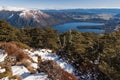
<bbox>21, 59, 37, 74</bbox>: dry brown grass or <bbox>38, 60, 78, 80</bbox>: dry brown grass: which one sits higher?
<bbox>38, 60, 78, 80</bbox>: dry brown grass

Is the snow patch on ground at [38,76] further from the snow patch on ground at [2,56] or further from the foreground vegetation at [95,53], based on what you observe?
the foreground vegetation at [95,53]

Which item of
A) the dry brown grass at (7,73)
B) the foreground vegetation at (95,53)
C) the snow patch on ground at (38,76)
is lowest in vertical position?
the foreground vegetation at (95,53)

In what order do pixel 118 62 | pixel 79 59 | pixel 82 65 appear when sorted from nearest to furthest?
pixel 118 62 < pixel 82 65 < pixel 79 59

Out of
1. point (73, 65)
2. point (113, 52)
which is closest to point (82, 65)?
point (73, 65)

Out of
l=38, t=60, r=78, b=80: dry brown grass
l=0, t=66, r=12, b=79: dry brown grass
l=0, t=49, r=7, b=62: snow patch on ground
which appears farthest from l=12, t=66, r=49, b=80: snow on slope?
l=0, t=49, r=7, b=62: snow patch on ground

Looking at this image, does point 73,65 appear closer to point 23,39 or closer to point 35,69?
point 35,69

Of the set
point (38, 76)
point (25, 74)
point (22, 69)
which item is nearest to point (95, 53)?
point (22, 69)

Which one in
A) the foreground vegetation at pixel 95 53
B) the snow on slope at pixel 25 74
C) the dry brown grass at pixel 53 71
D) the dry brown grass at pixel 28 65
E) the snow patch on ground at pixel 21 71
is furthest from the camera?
the foreground vegetation at pixel 95 53

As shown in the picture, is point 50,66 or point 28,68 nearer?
point 50,66

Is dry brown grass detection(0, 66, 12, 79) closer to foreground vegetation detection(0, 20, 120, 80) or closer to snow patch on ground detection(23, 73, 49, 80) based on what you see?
snow patch on ground detection(23, 73, 49, 80)

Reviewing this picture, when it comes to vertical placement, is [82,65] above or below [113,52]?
below

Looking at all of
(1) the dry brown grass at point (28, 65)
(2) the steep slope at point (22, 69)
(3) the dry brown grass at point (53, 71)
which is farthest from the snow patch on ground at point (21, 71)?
(3) the dry brown grass at point (53, 71)
